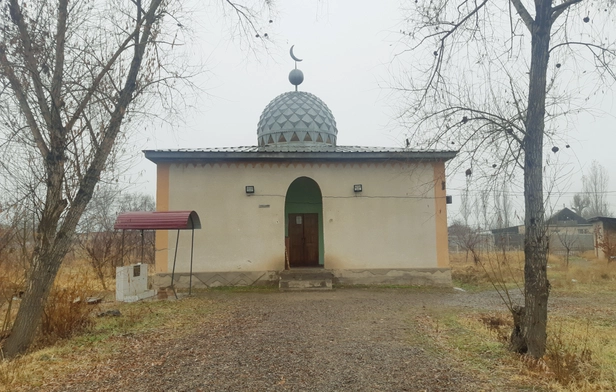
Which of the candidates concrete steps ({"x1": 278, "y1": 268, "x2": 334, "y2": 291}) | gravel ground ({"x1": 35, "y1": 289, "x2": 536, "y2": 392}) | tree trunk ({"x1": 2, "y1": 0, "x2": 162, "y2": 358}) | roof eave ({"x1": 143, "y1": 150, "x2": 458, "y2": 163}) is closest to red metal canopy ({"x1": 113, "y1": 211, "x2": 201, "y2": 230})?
roof eave ({"x1": 143, "y1": 150, "x2": 458, "y2": 163})

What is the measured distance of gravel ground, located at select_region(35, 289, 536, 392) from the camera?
175 inches

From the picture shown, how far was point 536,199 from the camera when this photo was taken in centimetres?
542

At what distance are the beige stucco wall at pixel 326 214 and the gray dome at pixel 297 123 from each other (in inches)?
136

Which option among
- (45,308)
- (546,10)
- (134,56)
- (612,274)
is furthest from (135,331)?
(612,274)

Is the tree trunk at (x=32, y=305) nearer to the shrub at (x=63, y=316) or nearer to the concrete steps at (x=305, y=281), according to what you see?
the shrub at (x=63, y=316)

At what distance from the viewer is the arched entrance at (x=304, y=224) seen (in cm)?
1623

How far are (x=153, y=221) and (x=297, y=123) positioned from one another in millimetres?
7741

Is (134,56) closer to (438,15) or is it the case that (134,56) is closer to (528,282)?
(438,15)

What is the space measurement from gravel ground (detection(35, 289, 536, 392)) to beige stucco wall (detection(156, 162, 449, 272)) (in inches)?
175

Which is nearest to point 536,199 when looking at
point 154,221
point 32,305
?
point 32,305

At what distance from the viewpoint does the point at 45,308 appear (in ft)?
21.4

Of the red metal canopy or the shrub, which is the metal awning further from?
the shrub

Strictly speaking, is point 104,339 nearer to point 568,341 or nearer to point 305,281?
point 305,281

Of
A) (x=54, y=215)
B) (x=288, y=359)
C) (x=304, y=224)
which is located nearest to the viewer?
(x=288, y=359)
